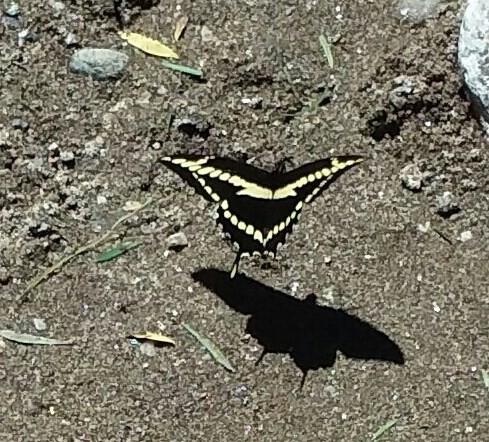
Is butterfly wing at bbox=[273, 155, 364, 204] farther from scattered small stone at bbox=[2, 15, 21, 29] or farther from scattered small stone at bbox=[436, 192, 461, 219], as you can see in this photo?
scattered small stone at bbox=[2, 15, 21, 29]

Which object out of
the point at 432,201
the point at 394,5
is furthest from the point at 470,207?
the point at 394,5

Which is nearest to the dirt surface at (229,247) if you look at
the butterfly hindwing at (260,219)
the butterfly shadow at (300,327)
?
the butterfly shadow at (300,327)

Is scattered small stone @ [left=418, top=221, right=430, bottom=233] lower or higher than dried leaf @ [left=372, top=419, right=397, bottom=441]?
higher

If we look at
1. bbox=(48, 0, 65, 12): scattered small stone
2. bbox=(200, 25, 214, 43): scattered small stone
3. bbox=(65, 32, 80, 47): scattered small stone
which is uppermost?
bbox=(200, 25, 214, 43): scattered small stone

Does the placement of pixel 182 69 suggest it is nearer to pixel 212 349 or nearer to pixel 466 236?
pixel 212 349

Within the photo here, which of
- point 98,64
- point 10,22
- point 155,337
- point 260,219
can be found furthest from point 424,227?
point 10,22

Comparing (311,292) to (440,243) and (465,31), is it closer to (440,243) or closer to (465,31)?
(440,243)

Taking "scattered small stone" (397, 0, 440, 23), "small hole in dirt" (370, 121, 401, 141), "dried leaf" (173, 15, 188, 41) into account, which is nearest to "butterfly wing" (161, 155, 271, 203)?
"small hole in dirt" (370, 121, 401, 141)

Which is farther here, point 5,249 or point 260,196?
point 5,249
